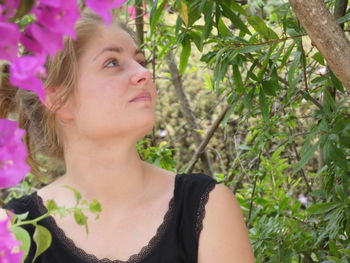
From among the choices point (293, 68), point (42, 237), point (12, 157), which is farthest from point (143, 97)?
point (12, 157)

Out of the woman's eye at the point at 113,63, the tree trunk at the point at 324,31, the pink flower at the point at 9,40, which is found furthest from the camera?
the woman's eye at the point at 113,63

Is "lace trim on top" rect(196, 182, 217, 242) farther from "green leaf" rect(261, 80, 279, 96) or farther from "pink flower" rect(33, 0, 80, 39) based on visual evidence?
"pink flower" rect(33, 0, 80, 39)

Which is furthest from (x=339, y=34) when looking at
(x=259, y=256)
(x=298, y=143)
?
(x=298, y=143)

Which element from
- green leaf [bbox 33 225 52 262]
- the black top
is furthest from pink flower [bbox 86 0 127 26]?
the black top

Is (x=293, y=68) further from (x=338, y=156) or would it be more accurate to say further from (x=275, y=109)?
(x=275, y=109)

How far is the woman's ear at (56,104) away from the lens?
6.23ft

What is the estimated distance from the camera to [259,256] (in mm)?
2215

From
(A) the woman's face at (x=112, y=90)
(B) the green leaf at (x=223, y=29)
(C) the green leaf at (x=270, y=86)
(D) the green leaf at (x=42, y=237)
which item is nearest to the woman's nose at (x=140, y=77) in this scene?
(A) the woman's face at (x=112, y=90)

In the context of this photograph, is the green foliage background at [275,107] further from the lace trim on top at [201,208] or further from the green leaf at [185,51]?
the lace trim on top at [201,208]

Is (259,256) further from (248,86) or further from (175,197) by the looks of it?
(248,86)

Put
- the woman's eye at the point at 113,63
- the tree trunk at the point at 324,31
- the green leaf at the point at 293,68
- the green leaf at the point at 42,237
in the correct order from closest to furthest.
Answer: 1. the green leaf at the point at 42,237
2. the tree trunk at the point at 324,31
3. the green leaf at the point at 293,68
4. the woman's eye at the point at 113,63

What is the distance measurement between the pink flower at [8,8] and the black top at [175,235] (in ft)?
4.74

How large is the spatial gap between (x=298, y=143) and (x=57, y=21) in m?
3.67

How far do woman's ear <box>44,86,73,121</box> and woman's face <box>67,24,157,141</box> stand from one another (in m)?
0.03
